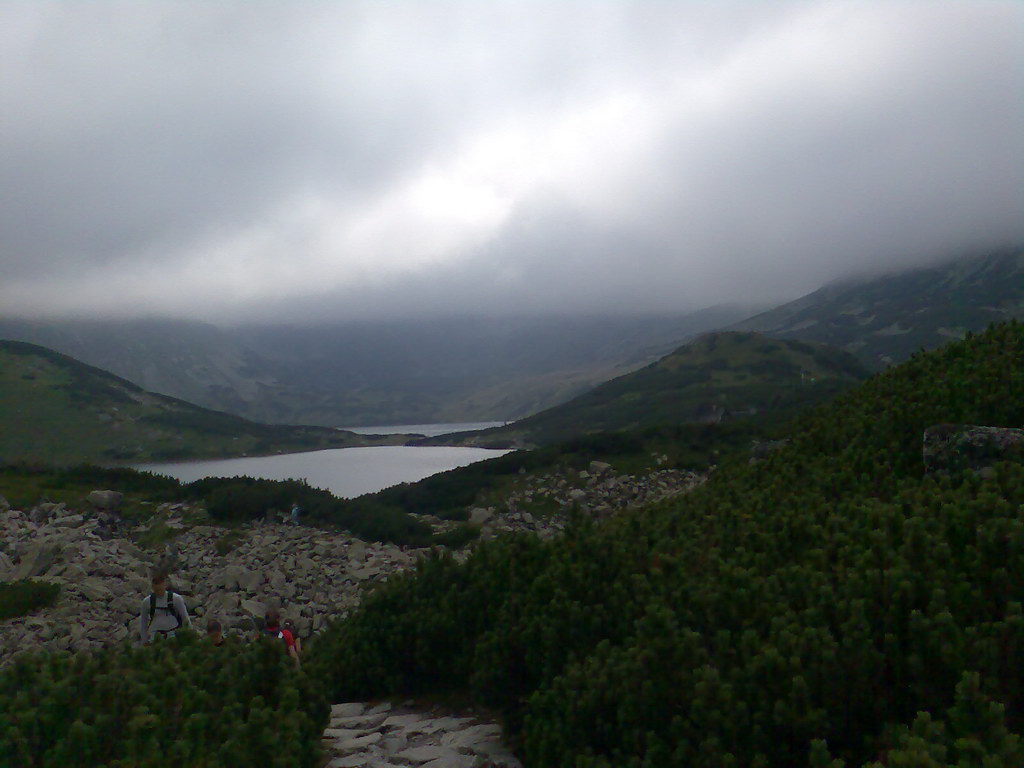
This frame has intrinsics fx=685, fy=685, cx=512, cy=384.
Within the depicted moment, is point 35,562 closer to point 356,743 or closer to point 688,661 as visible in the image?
point 356,743

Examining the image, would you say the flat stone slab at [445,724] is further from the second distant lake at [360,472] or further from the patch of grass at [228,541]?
the second distant lake at [360,472]

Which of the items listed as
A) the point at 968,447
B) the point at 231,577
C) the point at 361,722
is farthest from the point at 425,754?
the point at 231,577

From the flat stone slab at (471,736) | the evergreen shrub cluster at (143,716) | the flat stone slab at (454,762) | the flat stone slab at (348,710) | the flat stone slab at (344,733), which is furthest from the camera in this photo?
the flat stone slab at (348,710)

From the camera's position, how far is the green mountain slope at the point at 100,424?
118438 millimetres

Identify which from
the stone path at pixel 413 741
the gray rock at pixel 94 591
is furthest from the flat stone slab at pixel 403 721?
the gray rock at pixel 94 591

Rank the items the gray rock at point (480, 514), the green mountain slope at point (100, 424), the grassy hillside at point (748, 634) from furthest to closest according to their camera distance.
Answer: the green mountain slope at point (100, 424) → the gray rock at point (480, 514) → the grassy hillside at point (748, 634)

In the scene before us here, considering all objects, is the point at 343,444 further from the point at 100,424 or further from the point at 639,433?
the point at 639,433

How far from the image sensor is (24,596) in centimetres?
1580

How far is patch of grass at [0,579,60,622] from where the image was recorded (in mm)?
15461

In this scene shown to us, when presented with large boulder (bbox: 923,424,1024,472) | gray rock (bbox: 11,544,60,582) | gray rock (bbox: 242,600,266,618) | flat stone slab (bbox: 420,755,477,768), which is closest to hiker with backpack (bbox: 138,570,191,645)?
flat stone slab (bbox: 420,755,477,768)

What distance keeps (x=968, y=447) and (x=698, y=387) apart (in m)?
109

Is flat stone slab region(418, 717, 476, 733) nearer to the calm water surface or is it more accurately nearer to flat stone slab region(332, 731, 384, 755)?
flat stone slab region(332, 731, 384, 755)

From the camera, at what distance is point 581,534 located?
25.9 ft

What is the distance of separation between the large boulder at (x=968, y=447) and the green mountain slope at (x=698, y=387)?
75.3 meters
